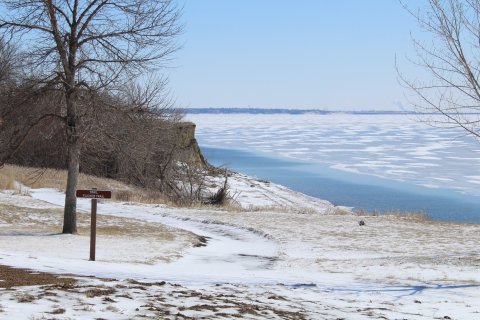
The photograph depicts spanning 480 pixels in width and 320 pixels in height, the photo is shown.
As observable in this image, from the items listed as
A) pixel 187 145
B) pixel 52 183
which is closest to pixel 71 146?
pixel 52 183

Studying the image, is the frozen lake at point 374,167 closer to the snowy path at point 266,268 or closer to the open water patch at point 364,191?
the open water patch at point 364,191

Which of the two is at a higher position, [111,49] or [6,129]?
[111,49]

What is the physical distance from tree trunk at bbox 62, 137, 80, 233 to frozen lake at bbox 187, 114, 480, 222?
32.9ft

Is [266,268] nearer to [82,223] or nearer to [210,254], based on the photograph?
[210,254]

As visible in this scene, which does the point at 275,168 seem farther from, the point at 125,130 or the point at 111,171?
the point at 125,130

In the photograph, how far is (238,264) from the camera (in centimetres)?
1564

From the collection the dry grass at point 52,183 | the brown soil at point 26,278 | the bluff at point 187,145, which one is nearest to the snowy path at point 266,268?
the brown soil at point 26,278

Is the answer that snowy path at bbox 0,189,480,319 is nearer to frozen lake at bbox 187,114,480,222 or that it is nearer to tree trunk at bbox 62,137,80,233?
tree trunk at bbox 62,137,80,233

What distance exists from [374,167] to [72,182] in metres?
35.8

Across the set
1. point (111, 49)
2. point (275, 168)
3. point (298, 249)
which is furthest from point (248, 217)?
point (275, 168)

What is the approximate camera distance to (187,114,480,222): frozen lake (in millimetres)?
38406

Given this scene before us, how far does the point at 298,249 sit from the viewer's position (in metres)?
18.1

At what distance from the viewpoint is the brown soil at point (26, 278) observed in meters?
9.17

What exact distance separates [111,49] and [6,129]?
3.36 metres
